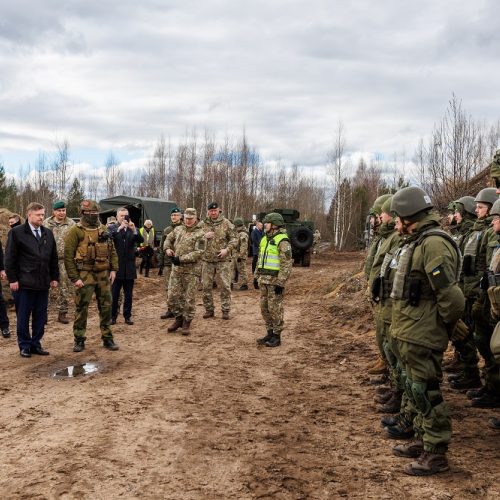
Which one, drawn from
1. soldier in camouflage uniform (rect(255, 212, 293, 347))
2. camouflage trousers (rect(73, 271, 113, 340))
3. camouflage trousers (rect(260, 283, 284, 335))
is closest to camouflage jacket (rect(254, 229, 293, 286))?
soldier in camouflage uniform (rect(255, 212, 293, 347))

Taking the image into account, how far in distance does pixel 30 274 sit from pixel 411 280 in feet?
16.6

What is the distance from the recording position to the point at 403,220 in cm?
403

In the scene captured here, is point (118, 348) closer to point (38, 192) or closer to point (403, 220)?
point (403, 220)

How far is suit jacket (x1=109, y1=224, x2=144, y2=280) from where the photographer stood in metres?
8.98

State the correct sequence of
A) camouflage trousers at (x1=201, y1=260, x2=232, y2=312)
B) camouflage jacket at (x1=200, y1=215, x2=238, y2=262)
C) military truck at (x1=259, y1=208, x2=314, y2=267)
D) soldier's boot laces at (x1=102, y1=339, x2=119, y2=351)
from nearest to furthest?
soldier's boot laces at (x1=102, y1=339, x2=119, y2=351) < camouflage trousers at (x1=201, y1=260, x2=232, y2=312) < camouflage jacket at (x1=200, y1=215, x2=238, y2=262) < military truck at (x1=259, y1=208, x2=314, y2=267)

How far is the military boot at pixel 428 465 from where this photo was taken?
12.0 feet

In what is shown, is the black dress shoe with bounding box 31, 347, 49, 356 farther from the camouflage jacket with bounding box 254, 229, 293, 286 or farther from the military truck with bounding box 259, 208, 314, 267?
the military truck with bounding box 259, 208, 314, 267

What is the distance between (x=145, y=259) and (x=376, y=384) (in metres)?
11.1

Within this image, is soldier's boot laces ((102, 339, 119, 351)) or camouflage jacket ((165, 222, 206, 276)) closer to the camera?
soldier's boot laces ((102, 339, 119, 351))

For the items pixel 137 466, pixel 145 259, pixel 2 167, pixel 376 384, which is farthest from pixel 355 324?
pixel 2 167

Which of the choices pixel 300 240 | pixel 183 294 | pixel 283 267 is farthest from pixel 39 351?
pixel 300 240

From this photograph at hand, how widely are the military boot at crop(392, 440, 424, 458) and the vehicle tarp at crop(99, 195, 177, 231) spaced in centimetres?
1596

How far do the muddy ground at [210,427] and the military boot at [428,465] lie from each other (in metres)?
0.07

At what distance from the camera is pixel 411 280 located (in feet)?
12.5
